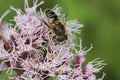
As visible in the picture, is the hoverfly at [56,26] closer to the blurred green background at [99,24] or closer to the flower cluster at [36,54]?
the flower cluster at [36,54]

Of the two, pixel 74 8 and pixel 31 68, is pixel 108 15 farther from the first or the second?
pixel 31 68

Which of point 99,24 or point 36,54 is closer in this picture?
point 36,54

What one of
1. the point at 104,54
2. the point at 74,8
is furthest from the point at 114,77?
the point at 74,8

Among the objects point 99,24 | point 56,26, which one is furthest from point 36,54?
point 99,24

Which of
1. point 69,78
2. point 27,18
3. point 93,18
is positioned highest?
point 93,18

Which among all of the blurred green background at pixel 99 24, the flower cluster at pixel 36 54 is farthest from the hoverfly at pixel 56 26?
the blurred green background at pixel 99 24

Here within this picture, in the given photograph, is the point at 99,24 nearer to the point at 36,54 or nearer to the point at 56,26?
the point at 56,26
